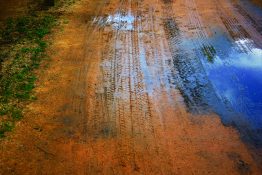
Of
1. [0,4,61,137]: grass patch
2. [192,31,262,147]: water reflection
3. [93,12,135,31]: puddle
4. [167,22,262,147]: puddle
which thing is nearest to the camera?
[192,31,262,147]: water reflection

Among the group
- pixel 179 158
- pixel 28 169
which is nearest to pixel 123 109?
pixel 179 158

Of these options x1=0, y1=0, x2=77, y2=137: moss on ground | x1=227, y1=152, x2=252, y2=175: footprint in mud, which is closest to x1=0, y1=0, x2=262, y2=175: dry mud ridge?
x1=227, y1=152, x2=252, y2=175: footprint in mud

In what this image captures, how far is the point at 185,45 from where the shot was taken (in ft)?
29.1

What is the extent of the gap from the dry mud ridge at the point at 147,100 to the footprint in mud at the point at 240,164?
0.02 meters

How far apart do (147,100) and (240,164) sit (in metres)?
2.39

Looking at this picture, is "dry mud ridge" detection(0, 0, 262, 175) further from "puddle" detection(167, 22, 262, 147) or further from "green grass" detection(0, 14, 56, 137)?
"green grass" detection(0, 14, 56, 137)

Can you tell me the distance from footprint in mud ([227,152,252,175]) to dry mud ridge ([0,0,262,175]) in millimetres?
17

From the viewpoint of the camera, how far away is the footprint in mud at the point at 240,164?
17.3 ft

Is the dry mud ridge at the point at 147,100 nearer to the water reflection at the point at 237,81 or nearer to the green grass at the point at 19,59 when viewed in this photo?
the water reflection at the point at 237,81

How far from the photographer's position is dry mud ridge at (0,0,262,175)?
547cm

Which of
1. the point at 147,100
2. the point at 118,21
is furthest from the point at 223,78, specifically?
the point at 118,21

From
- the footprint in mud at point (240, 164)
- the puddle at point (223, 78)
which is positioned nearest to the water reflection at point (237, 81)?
the puddle at point (223, 78)

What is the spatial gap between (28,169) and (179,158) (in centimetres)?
266

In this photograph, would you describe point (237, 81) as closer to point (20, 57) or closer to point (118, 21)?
point (118, 21)
